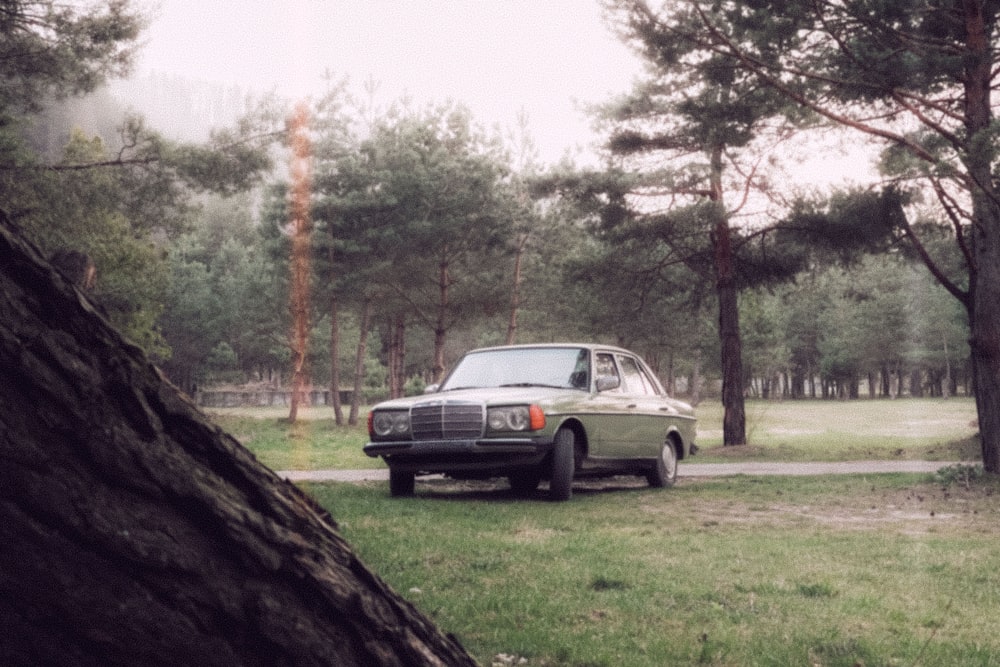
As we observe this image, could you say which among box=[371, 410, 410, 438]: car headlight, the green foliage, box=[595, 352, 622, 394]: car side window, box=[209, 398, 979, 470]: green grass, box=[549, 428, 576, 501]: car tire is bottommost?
box=[209, 398, 979, 470]: green grass

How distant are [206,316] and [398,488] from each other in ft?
234

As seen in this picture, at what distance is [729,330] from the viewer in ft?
80.4

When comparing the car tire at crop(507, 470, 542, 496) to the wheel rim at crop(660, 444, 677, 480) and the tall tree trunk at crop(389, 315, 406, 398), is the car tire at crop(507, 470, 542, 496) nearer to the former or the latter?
the wheel rim at crop(660, 444, 677, 480)

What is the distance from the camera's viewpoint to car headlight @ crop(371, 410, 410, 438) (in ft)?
36.2

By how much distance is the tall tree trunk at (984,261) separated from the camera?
44.9 feet

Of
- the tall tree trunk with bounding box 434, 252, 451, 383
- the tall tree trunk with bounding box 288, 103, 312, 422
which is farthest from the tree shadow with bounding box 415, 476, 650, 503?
the tall tree trunk with bounding box 434, 252, 451, 383

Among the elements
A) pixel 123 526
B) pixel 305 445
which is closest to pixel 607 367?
pixel 123 526

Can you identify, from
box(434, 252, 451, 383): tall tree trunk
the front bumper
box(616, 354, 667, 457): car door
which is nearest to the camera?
the front bumper

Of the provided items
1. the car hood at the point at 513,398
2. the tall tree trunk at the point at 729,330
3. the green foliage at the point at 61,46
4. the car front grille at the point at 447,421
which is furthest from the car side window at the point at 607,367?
the green foliage at the point at 61,46

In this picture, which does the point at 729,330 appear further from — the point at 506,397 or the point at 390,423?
the point at 390,423

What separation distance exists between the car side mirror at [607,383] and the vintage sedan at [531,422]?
0.04ft

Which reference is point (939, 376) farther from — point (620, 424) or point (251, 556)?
point (251, 556)

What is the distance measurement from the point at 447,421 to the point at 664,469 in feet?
12.0

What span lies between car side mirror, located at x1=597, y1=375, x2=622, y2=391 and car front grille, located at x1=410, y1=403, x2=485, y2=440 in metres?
1.51
